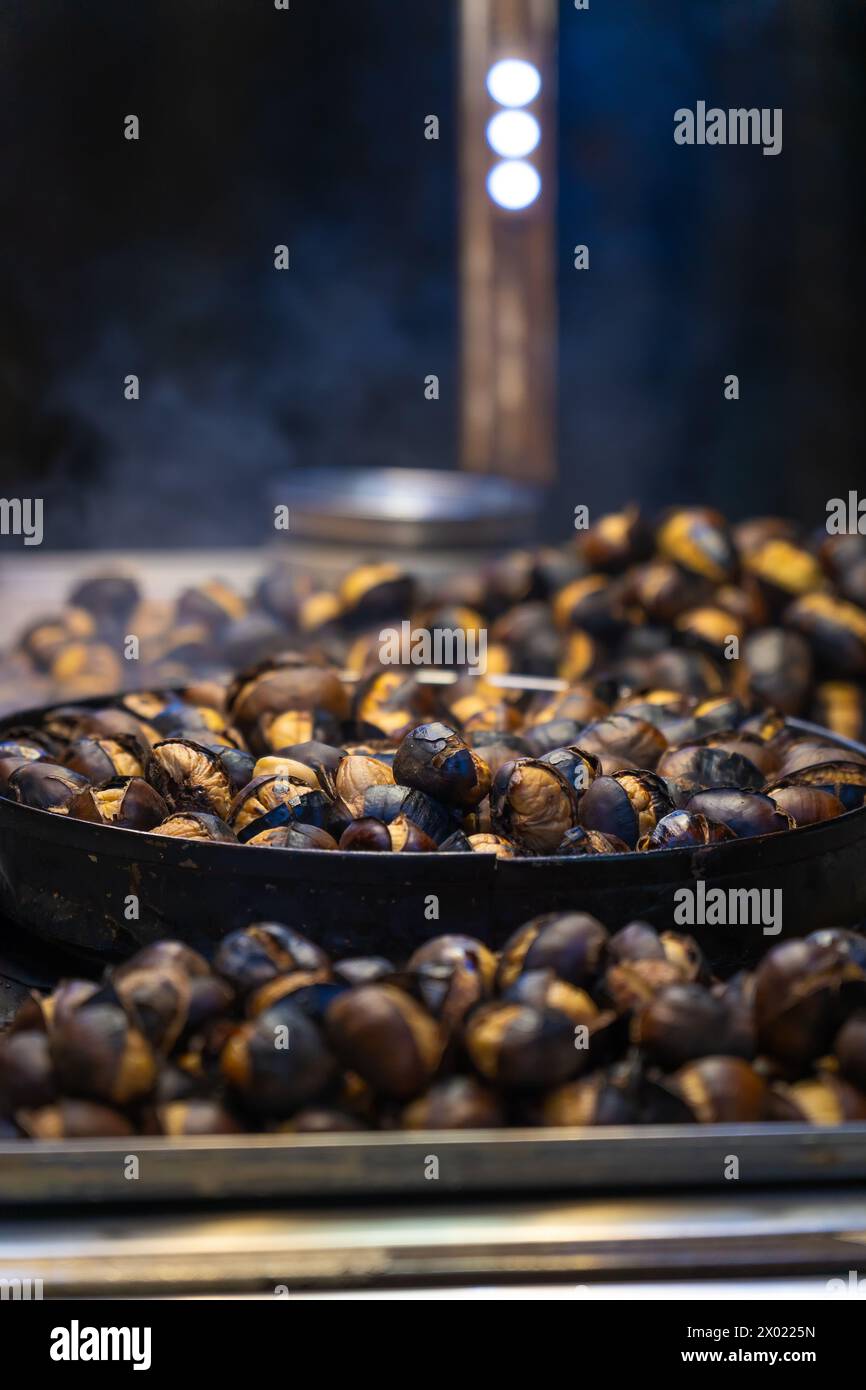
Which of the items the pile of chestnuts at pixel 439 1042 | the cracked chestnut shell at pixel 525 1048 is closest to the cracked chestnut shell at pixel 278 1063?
the pile of chestnuts at pixel 439 1042

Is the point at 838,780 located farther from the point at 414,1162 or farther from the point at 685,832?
the point at 414,1162

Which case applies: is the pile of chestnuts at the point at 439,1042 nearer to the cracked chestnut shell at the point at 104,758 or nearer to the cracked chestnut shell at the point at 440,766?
the cracked chestnut shell at the point at 440,766

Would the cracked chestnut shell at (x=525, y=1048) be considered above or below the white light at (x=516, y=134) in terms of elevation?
below

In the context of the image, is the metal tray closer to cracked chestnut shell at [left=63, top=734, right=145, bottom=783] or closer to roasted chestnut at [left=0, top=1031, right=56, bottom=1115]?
roasted chestnut at [left=0, top=1031, right=56, bottom=1115]

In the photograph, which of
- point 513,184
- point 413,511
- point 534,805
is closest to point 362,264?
point 513,184

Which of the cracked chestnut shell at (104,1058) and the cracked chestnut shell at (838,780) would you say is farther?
the cracked chestnut shell at (838,780)

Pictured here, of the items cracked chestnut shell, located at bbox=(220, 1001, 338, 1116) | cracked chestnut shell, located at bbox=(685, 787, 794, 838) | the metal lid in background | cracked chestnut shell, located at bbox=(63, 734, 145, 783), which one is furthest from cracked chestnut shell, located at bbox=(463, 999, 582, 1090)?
the metal lid in background

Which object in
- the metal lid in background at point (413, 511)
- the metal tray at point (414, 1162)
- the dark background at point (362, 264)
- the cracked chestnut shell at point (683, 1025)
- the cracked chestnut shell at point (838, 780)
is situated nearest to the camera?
the metal tray at point (414, 1162)
